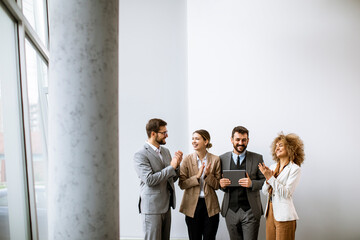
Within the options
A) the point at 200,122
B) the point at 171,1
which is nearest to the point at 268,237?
the point at 200,122

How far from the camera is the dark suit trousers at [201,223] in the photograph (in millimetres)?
3867

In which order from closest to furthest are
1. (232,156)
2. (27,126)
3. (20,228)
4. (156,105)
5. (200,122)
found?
(20,228) → (27,126) → (232,156) → (200,122) → (156,105)

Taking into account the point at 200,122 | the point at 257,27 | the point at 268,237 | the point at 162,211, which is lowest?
the point at 268,237

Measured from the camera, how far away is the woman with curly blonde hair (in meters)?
3.50

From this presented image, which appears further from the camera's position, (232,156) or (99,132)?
(232,156)

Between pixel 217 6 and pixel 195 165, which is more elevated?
pixel 217 6

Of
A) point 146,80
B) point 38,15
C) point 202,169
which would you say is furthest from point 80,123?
point 146,80

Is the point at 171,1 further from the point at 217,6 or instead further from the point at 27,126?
the point at 27,126

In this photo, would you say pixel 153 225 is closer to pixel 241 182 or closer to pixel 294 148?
pixel 241 182

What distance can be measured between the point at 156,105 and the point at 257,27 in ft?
6.80

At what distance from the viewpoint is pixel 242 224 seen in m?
3.83

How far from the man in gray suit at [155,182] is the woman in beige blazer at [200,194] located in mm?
323

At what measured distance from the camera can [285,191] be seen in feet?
11.6

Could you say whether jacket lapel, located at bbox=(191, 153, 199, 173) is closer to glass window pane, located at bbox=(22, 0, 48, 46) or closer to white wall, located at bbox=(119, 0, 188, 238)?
white wall, located at bbox=(119, 0, 188, 238)
